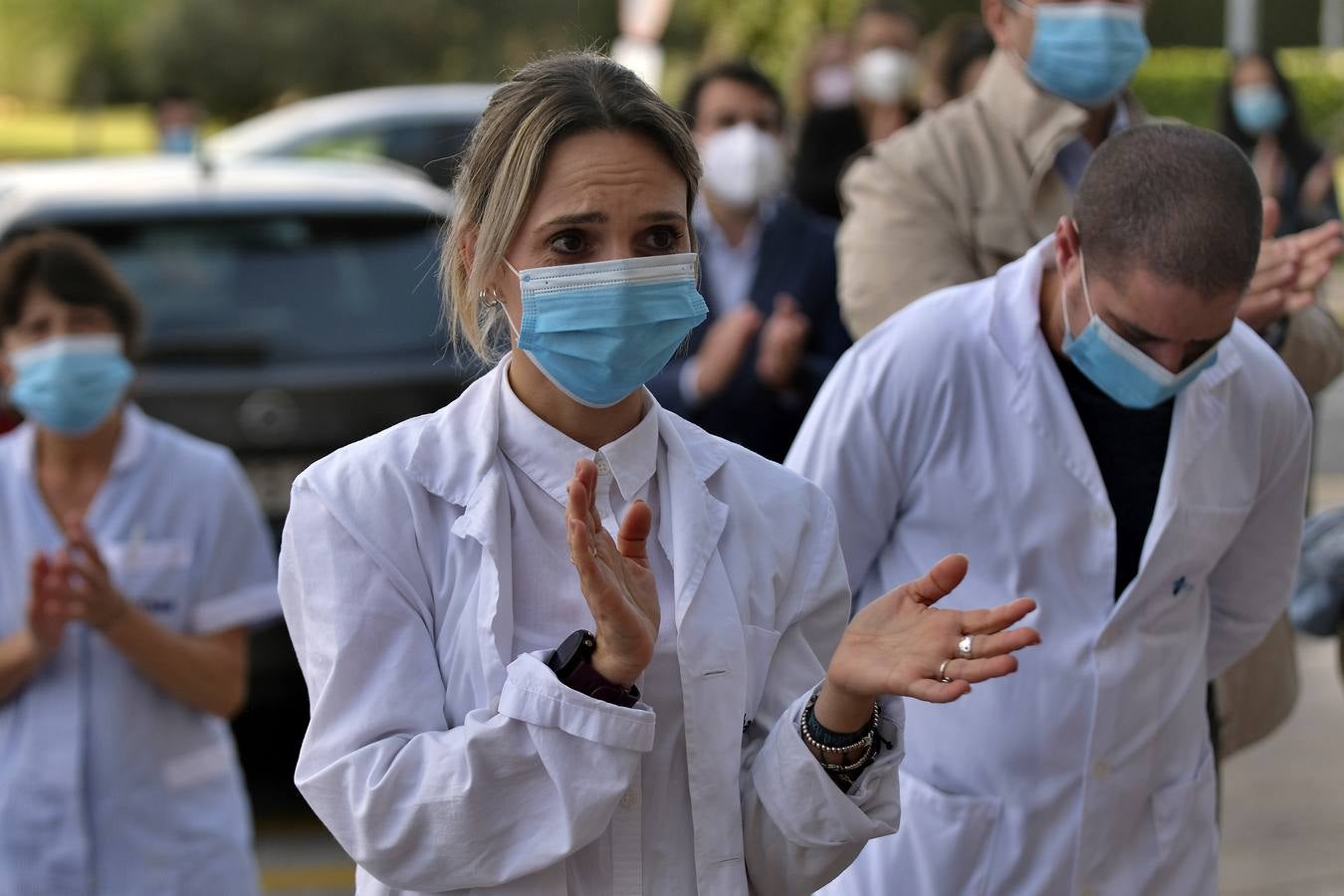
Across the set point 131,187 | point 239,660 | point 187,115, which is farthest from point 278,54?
point 239,660

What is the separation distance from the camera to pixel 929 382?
2920 mm

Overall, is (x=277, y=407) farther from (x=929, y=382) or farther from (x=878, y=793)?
(x=878, y=793)

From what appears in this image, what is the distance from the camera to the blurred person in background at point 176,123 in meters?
11.7

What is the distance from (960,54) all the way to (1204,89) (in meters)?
22.4

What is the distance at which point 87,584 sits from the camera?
144 inches

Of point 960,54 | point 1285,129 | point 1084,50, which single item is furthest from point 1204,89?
point 1084,50

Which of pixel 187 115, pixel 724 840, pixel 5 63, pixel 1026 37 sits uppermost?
pixel 1026 37

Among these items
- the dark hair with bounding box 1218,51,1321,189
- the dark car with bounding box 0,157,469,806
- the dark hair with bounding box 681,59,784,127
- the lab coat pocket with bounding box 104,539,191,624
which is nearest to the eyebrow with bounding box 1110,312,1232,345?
the lab coat pocket with bounding box 104,539,191,624

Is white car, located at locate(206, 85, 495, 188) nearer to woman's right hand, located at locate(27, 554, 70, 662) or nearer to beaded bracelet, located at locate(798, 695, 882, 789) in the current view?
woman's right hand, located at locate(27, 554, 70, 662)

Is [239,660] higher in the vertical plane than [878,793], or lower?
lower

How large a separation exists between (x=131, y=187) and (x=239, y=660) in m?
2.62

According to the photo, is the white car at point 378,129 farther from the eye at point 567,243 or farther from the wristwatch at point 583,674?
the wristwatch at point 583,674

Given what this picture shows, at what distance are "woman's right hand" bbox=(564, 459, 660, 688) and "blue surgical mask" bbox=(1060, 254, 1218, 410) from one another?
0.98 metres

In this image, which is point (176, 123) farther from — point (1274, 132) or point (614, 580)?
point (614, 580)
